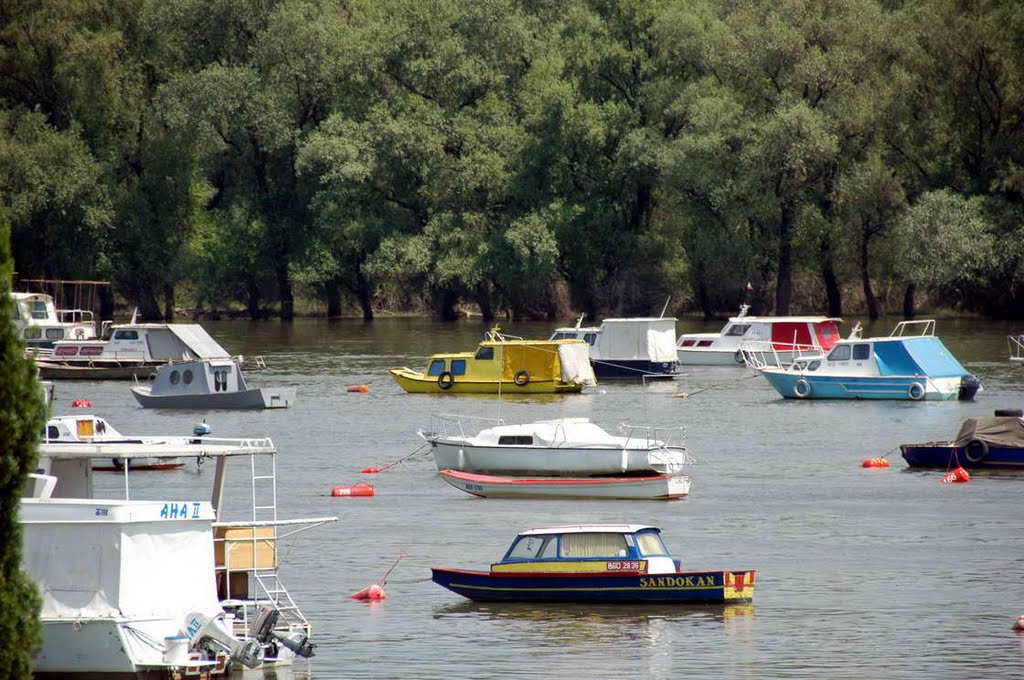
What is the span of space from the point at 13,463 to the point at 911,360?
60.5m

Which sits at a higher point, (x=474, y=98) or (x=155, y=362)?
(x=474, y=98)

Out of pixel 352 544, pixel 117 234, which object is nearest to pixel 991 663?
pixel 352 544

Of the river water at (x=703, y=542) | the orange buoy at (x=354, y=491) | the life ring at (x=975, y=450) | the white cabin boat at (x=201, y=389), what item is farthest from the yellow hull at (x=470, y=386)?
the orange buoy at (x=354, y=491)

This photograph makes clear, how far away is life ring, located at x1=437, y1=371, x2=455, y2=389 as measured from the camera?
257 ft

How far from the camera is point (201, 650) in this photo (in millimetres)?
26141

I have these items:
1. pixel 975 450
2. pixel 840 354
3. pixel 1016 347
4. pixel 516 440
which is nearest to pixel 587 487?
pixel 516 440

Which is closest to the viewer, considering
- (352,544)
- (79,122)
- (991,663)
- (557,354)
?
(991,663)

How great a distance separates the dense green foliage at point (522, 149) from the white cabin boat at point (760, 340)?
50.8 feet

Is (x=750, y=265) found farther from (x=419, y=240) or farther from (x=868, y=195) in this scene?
(x=419, y=240)

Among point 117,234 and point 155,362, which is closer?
point 155,362

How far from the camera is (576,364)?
79188 mm

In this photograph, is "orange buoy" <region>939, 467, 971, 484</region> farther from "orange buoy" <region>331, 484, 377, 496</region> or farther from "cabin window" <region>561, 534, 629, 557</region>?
"cabin window" <region>561, 534, 629, 557</region>

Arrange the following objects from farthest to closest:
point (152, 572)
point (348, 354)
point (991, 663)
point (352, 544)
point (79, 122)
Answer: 1. point (79, 122)
2. point (348, 354)
3. point (352, 544)
4. point (991, 663)
5. point (152, 572)

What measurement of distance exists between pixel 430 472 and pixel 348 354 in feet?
152
